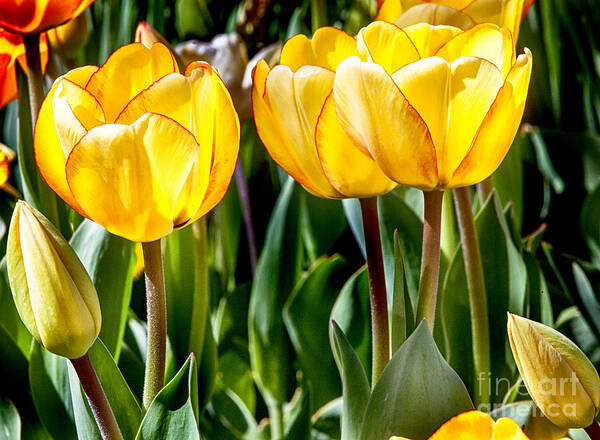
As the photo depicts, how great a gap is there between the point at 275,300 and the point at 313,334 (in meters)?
0.06

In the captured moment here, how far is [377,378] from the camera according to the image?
16.8 inches

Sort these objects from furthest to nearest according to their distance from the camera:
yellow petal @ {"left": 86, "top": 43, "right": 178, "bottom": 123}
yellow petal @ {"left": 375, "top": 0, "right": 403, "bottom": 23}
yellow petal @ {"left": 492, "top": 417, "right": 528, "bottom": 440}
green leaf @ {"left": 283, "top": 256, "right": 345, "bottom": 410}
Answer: green leaf @ {"left": 283, "top": 256, "right": 345, "bottom": 410}
yellow petal @ {"left": 375, "top": 0, "right": 403, "bottom": 23}
yellow petal @ {"left": 86, "top": 43, "right": 178, "bottom": 123}
yellow petal @ {"left": 492, "top": 417, "right": 528, "bottom": 440}

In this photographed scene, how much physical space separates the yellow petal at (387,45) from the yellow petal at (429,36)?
0.02 m

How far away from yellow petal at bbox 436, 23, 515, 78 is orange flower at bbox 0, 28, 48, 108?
0.32 meters

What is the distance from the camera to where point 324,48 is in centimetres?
44

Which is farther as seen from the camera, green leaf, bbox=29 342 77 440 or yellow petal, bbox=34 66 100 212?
green leaf, bbox=29 342 77 440

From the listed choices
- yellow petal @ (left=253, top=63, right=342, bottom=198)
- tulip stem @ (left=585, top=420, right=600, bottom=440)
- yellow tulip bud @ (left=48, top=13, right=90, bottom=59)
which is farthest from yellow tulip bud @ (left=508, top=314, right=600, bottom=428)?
yellow tulip bud @ (left=48, top=13, right=90, bottom=59)

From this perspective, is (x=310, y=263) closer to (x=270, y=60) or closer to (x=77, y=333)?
(x=270, y=60)

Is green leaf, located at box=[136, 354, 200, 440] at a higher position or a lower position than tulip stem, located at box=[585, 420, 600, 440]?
higher

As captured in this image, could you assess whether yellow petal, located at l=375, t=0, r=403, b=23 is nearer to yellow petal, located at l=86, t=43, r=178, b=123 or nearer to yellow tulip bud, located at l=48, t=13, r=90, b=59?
yellow petal, located at l=86, t=43, r=178, b=123

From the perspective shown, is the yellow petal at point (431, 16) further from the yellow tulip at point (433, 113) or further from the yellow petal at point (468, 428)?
the yellow petal at point (468, 428)

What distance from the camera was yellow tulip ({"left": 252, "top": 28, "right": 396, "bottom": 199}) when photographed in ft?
1.29

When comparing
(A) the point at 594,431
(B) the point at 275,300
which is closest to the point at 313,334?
(B) the point at 275,300

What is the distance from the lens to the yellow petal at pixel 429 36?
0.44 meters
